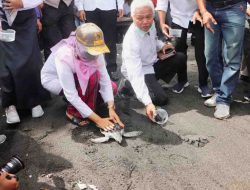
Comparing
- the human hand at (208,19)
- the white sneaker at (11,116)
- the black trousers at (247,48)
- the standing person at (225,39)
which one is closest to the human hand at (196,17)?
the standing person at (225,39)

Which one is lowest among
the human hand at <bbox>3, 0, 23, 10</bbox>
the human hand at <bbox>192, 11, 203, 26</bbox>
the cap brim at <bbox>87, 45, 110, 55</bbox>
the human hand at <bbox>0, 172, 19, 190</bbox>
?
the human hand at <bbox>0, 172, 19, 190</bbox>

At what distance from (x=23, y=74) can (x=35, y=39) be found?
1.06 feet

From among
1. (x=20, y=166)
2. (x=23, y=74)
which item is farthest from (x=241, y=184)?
(x=23, y=74)

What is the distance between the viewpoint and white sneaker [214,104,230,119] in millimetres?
3068

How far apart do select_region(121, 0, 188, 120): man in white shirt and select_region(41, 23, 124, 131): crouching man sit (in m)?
0.25

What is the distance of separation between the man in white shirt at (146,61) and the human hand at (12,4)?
0.90m

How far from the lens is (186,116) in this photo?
315cm

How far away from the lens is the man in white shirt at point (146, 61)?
302 centimetres

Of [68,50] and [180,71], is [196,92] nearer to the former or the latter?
[180,71]

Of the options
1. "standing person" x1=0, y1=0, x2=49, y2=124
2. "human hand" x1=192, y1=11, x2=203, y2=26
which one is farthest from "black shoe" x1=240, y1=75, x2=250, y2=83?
"standing person" x1=0, y1=0, x2=49, y2=124

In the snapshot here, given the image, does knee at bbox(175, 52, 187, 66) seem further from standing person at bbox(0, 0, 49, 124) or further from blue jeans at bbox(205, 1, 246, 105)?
standing person at bbox(0, 0, 49, 124)

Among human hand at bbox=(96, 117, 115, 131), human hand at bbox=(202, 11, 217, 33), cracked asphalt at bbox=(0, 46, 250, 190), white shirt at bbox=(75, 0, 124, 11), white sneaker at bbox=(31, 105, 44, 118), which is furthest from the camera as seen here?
white shirt at bbox=(75, 0, 124, 11)

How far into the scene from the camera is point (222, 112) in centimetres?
309

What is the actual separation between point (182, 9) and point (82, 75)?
3.93ft
